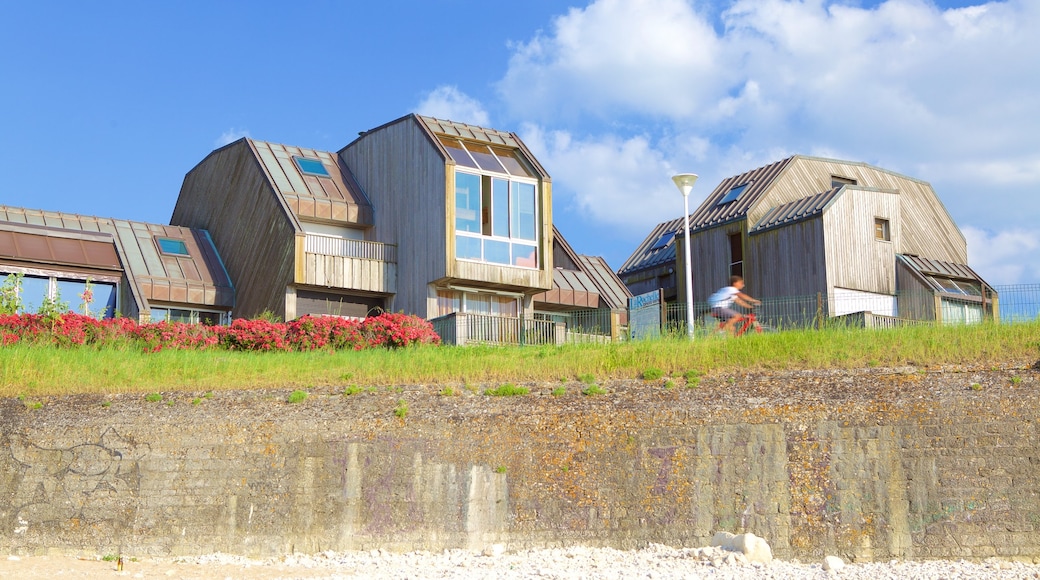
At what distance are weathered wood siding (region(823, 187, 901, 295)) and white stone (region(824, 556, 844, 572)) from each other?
1891 centimetres

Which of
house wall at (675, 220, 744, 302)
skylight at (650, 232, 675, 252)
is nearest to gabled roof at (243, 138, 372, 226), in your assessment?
house wall at (675, 220, 744, 302)

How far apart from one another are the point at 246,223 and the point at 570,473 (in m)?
18.2

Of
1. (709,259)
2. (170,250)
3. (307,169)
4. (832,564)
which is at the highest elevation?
(307,169)

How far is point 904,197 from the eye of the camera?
→ 40.1 m

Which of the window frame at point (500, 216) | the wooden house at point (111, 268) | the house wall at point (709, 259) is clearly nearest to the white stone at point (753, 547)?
the window frame at point (500, 216)

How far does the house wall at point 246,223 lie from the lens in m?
30.0

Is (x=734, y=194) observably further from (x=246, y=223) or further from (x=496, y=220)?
(x=246, y=223)

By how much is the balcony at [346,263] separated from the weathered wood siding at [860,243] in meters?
13.3

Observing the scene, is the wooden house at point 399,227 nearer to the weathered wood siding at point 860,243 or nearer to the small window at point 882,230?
the weathered wood siding at point 860,243

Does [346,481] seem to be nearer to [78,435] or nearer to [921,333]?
[78,435]

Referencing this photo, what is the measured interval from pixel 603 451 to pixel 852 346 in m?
5.36

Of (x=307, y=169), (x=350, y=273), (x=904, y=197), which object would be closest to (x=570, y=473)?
(x=350, y=273)

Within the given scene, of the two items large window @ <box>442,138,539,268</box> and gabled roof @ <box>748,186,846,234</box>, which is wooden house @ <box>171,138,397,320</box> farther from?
gabled roof @ <box>748,186,846,234</box>

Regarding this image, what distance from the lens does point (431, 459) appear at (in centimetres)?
1742
